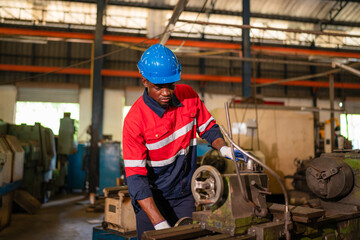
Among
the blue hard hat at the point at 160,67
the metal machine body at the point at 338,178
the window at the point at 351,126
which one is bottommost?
the metal machine body at the point at 338,178

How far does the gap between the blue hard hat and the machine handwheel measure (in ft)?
1.47

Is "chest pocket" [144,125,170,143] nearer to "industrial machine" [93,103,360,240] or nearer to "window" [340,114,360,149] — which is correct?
"industrial machine" [93,103,360,240]

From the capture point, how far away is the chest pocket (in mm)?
1463

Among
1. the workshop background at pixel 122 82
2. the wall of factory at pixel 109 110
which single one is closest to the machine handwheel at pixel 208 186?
the workshop background at pixel 122 82

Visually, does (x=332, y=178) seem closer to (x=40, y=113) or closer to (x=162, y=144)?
(x=162, y=144)

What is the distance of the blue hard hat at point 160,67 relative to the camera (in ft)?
4.56

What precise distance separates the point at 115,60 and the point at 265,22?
467 cm

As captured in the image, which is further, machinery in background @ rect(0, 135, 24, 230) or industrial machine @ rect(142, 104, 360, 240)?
machinery in background @ rect(0, 135, 24, 230)

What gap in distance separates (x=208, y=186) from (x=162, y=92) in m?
0.49

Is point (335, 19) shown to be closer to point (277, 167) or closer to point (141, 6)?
point (141, 6)

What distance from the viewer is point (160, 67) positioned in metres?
1.39

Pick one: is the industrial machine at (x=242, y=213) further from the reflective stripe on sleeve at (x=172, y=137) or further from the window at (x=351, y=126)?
the window at (x=351, y=126)

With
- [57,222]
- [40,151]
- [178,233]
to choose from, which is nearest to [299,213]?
[178,233]

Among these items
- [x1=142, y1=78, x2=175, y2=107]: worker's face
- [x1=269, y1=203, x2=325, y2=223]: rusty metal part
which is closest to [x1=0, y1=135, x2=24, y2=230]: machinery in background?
[x1=142, y1=78, x2=175, y2=107]: worker's face
